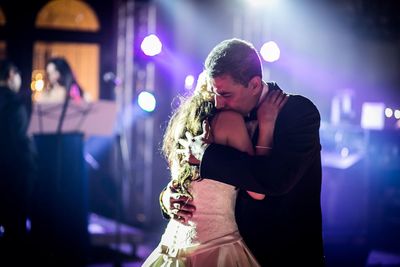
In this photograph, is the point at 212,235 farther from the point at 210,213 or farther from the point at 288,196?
the point at 288,196

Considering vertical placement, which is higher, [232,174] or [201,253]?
[232,174]

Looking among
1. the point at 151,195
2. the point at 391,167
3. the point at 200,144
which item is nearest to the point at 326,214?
the point at 391,167

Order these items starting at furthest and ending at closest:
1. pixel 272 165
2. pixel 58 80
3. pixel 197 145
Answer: pixel 58 80
pixel 197 145
pixel 272 165

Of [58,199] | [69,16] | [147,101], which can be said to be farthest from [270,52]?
[69,16]

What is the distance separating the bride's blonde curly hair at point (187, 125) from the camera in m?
2.96

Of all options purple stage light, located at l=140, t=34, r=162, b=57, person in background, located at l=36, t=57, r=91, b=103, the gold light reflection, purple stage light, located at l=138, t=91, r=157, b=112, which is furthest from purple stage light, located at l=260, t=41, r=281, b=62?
the gold light reflection

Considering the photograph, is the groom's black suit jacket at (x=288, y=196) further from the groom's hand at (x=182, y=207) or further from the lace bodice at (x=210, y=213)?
the groom's hand at (x=182, y=207)

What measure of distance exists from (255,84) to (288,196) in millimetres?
484

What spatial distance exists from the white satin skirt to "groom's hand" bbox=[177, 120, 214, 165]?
1.20 ft

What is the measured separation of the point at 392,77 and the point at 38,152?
5.80 meters

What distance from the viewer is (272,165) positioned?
109 inches

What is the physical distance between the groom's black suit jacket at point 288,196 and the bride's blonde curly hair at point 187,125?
0.58ft

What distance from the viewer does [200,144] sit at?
2.85 metres

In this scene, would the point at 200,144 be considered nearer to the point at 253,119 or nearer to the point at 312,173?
the point at 253,119
